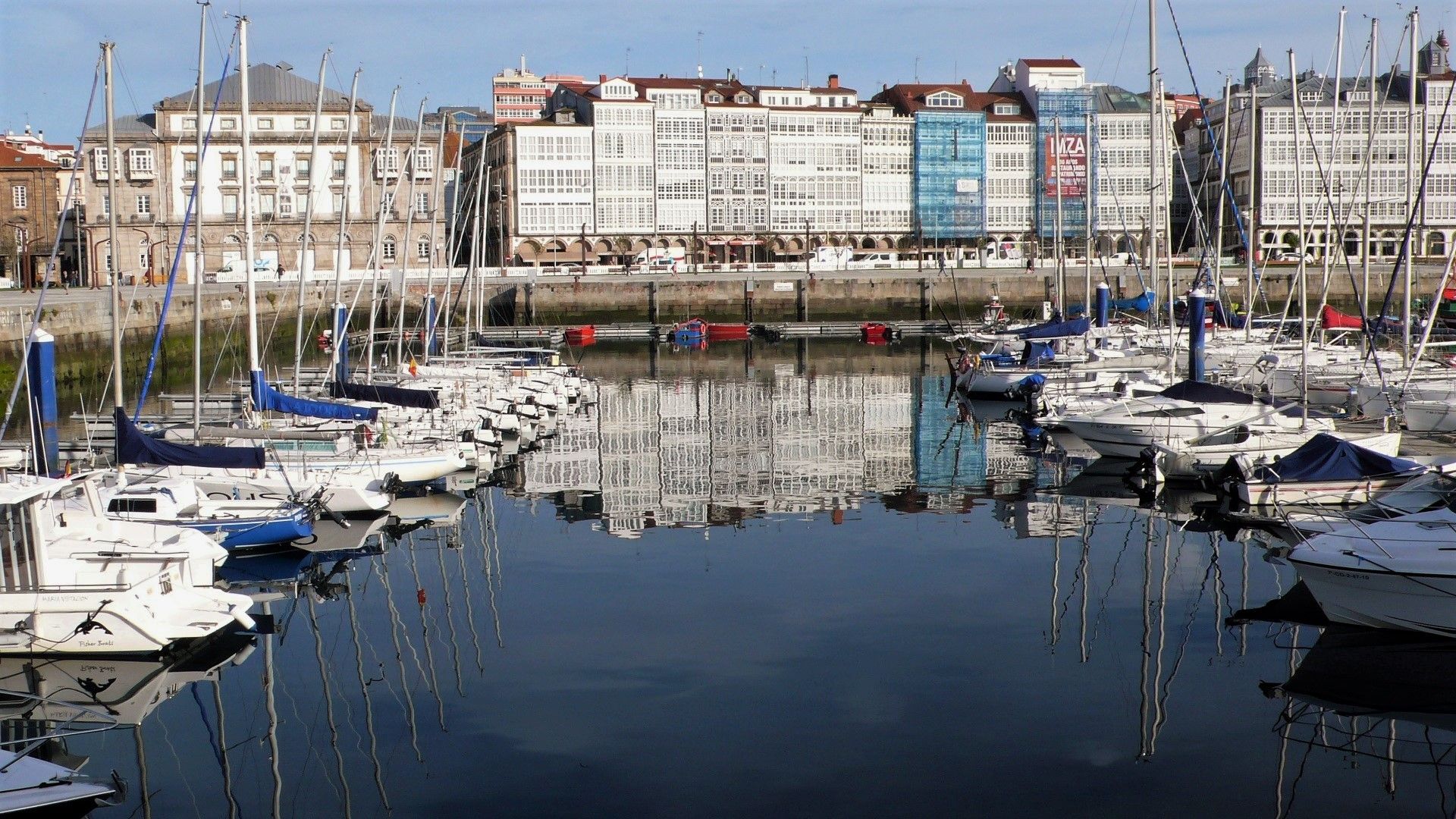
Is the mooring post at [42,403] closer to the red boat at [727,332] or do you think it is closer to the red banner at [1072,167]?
the red boat at [727,332]

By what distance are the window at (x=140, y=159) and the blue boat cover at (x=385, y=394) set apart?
6066cm

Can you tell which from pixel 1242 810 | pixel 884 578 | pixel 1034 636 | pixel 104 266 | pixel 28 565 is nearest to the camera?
pixel 1242 810

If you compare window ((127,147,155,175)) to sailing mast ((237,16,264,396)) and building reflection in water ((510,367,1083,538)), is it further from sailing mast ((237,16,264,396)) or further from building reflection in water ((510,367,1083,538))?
sailing mast ((237,16,264,396))

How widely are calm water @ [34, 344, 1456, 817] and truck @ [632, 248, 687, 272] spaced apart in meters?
64.8

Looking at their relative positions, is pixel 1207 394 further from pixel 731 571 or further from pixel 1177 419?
pixel 731 571

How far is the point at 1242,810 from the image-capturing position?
43.4ft

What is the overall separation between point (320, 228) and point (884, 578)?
75.0 metres

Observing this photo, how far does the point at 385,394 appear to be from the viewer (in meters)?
35.1

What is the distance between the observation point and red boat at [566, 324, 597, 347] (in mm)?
72938

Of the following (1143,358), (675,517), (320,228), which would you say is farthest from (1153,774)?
(320,228)

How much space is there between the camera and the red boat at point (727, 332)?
7588 centimetres

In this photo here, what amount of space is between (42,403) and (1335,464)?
64.0ft

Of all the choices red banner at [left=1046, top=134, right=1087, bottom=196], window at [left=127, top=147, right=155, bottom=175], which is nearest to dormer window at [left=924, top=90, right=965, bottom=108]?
red banner at [left=1046, top=134, right=1087, bottom=196]

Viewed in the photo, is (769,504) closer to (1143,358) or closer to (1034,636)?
(1034,636)
